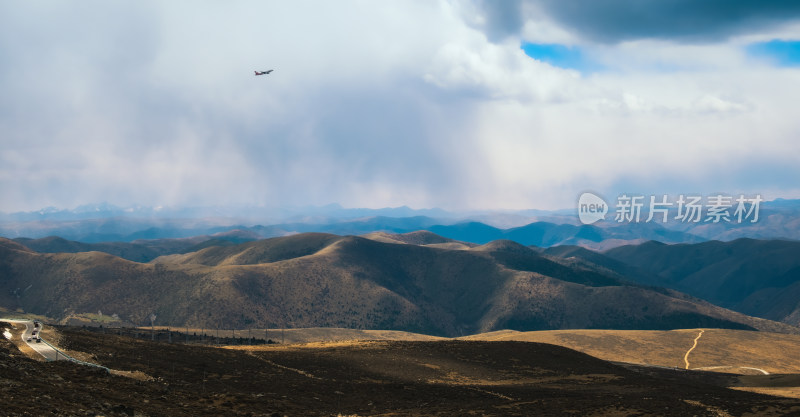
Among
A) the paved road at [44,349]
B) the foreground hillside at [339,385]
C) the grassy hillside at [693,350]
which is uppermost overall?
the paved road at [44,349]

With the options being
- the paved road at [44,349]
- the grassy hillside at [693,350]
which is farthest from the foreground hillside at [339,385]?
the grassy hillside at [693,350]

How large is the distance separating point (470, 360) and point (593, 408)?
42063mm

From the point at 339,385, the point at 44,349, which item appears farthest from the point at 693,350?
the point at 44,349

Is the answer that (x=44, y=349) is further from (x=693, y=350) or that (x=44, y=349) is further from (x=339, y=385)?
(x=693, y=350)

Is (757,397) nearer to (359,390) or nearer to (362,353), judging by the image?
(359,390)

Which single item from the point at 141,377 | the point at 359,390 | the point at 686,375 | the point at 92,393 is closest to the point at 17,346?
the point at 141,377

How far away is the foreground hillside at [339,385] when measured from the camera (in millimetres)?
41375

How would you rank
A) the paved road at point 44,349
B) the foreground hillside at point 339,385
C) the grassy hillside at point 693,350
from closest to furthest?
the foreground hillside at point 339,385, the paved road at point 44,349, the grassy hillside at point 693,350

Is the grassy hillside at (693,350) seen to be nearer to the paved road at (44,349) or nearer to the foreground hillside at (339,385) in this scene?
the foreground hillside at (339,385)

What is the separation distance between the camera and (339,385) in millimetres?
67875

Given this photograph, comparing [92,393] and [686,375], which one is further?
[686,375]

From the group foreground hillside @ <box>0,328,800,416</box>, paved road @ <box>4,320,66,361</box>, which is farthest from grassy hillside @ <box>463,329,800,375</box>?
paved road @ <box>4,320,66,361</box>

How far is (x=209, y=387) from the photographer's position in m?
59.4

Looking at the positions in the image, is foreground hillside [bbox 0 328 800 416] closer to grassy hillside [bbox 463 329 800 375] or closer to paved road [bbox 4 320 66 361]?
paved road [bbox 4 320 66 361]
